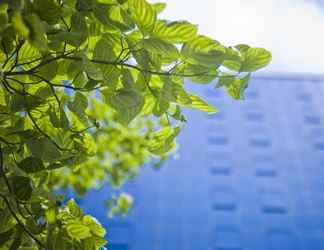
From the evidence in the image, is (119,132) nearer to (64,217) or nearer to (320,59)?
(64,217)

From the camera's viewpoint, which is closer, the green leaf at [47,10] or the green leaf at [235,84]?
the green leaf at [47,10]

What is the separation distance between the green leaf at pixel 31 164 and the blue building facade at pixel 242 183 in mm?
3998

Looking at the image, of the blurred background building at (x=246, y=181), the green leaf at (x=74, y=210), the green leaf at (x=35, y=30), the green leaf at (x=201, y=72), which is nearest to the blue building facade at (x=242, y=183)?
the blurred background building at (x=246, y=181)

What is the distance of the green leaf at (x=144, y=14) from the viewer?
1.44 feet

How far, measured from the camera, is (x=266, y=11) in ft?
11.2

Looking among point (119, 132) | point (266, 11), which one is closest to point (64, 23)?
point (119, 132)

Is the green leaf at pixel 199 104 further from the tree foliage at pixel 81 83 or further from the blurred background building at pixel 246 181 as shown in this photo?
the blurred background building at pixel 246 181

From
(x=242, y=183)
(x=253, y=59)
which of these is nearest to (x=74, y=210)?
(x=253, y=59)

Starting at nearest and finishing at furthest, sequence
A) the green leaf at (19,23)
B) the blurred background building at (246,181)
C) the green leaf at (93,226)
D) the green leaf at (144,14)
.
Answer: the green leaf at (19,23)
the green leaf at (144,14)
the green leaf at (93,226)
the blurred background building at (246,181)

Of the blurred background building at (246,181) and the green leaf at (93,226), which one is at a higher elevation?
the blurred background building at (246,181)

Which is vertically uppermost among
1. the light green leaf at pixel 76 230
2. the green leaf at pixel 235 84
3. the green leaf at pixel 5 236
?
the green leaf at pixel 235 84

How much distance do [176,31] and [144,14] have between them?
3 cm

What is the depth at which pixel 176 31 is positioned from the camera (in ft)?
1.48

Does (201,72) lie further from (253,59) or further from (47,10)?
(47,10)
